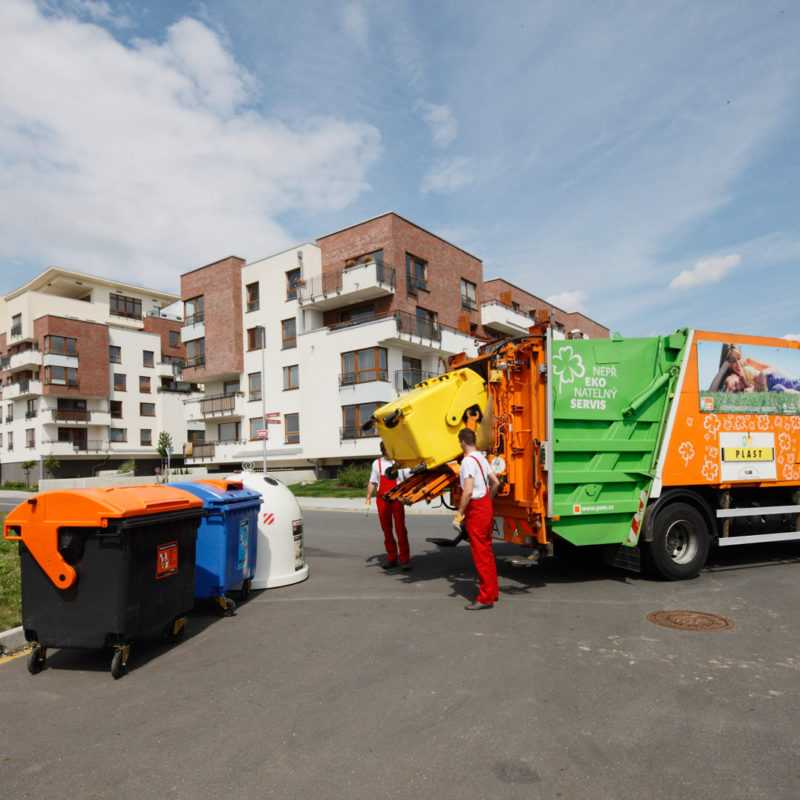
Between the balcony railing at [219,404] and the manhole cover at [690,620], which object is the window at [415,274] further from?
the manhole cover at [690,620]

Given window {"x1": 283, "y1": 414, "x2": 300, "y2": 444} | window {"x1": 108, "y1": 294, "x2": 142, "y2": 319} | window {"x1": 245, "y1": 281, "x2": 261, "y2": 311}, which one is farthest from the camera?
window {"x1": 108, "y1": 294, "x2": 142, "y2": 319}

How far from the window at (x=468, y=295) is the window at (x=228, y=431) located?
1652 centimetres

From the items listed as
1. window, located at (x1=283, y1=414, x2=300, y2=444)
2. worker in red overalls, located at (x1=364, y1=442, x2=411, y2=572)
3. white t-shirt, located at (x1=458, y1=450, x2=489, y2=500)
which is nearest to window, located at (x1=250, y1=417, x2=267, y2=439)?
window, located at (x1=283, y1=414, x2=300, y2=444)

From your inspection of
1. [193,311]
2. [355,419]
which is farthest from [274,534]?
[193,311]

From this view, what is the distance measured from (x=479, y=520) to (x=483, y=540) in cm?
20

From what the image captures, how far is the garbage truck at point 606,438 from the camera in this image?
6.92 m

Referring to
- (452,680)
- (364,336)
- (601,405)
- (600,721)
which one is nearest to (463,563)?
(601,405)

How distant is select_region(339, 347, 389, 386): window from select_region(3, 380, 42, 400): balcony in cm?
3067

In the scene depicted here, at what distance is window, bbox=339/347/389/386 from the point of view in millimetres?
31594

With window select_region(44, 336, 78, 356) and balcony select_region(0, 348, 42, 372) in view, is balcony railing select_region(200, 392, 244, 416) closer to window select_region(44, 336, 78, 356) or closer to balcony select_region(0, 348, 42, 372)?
window select_region(44, 336, 78, 356)

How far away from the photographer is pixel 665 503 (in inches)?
290

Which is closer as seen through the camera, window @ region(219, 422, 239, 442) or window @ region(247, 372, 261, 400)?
window @ region(247, 372, 261, 400)

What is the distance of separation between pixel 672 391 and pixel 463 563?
3.75 m

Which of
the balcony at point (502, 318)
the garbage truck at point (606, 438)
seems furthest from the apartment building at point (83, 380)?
the garbage truck at point (606, 438)
